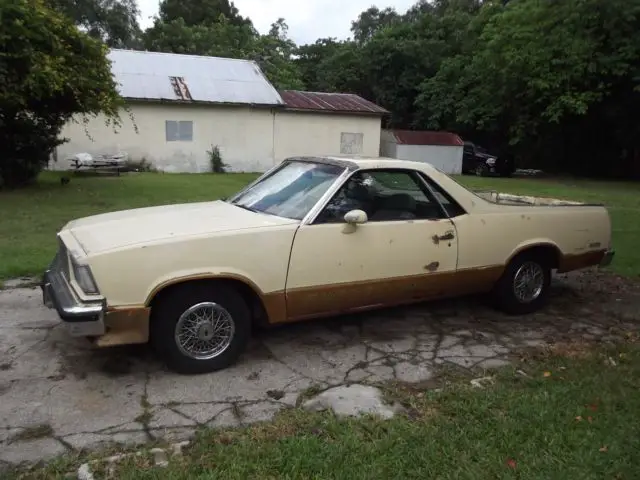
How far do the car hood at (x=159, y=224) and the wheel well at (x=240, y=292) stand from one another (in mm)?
320

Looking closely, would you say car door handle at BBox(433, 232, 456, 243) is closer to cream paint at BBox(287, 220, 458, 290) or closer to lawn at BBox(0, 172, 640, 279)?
cream paint at BBox(287, 220, 458, 290)

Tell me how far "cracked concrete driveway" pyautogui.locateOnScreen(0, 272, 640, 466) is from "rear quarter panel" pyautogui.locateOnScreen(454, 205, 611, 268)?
65cm

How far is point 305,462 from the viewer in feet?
9.25

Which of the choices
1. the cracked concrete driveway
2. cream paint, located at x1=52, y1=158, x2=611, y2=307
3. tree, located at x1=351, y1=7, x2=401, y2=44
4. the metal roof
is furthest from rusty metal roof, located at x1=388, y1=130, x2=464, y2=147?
tree, located at x1=351, y1=7, x2=401, y2=44

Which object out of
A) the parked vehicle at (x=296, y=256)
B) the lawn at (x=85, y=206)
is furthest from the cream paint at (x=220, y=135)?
the parked vehicle at (x=296, y=256)

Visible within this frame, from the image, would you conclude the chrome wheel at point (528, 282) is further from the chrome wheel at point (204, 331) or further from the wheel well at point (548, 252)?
the chrome wheel at point (204, 331)

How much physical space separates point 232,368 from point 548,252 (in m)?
3.22

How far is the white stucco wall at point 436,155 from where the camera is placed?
26438 millimetres

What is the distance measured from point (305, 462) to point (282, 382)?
3.44 ft

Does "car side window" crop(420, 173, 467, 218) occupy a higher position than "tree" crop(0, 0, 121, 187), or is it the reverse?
"tree" crop(0, 0, 121, 187)

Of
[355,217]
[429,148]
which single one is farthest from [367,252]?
[429,148]

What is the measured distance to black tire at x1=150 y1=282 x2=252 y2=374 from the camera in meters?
3.72

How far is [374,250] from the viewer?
14.2 ft

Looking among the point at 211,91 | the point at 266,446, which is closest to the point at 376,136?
the point at 211,91
